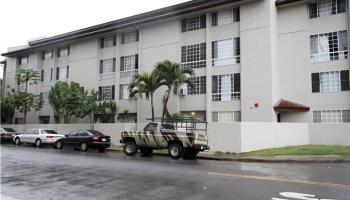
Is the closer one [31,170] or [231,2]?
[31,170]

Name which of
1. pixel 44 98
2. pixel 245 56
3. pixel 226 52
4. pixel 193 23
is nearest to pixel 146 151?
pixel 245 56

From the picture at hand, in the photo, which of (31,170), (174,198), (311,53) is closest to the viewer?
(174,198)

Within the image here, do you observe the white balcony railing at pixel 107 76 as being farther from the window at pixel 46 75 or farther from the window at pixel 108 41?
the window at pixel 46 75

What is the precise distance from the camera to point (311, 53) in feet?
85.0

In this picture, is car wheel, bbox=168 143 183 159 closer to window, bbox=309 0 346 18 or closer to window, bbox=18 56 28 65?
window, bbox=309 0 346 18

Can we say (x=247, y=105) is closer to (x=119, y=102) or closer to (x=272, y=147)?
(x=272, y=147)

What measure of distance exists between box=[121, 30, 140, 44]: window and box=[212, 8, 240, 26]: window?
8215 millimetres

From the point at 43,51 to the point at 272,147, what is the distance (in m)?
30.9

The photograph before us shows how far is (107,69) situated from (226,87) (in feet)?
44.8

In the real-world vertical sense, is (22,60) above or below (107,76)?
above

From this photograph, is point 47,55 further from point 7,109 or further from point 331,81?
point 331,81

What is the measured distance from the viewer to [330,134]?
23.0 metres

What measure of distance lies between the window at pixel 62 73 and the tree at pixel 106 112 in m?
9.23

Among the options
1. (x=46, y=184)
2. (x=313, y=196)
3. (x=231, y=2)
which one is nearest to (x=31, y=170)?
(x=46, y=184)
